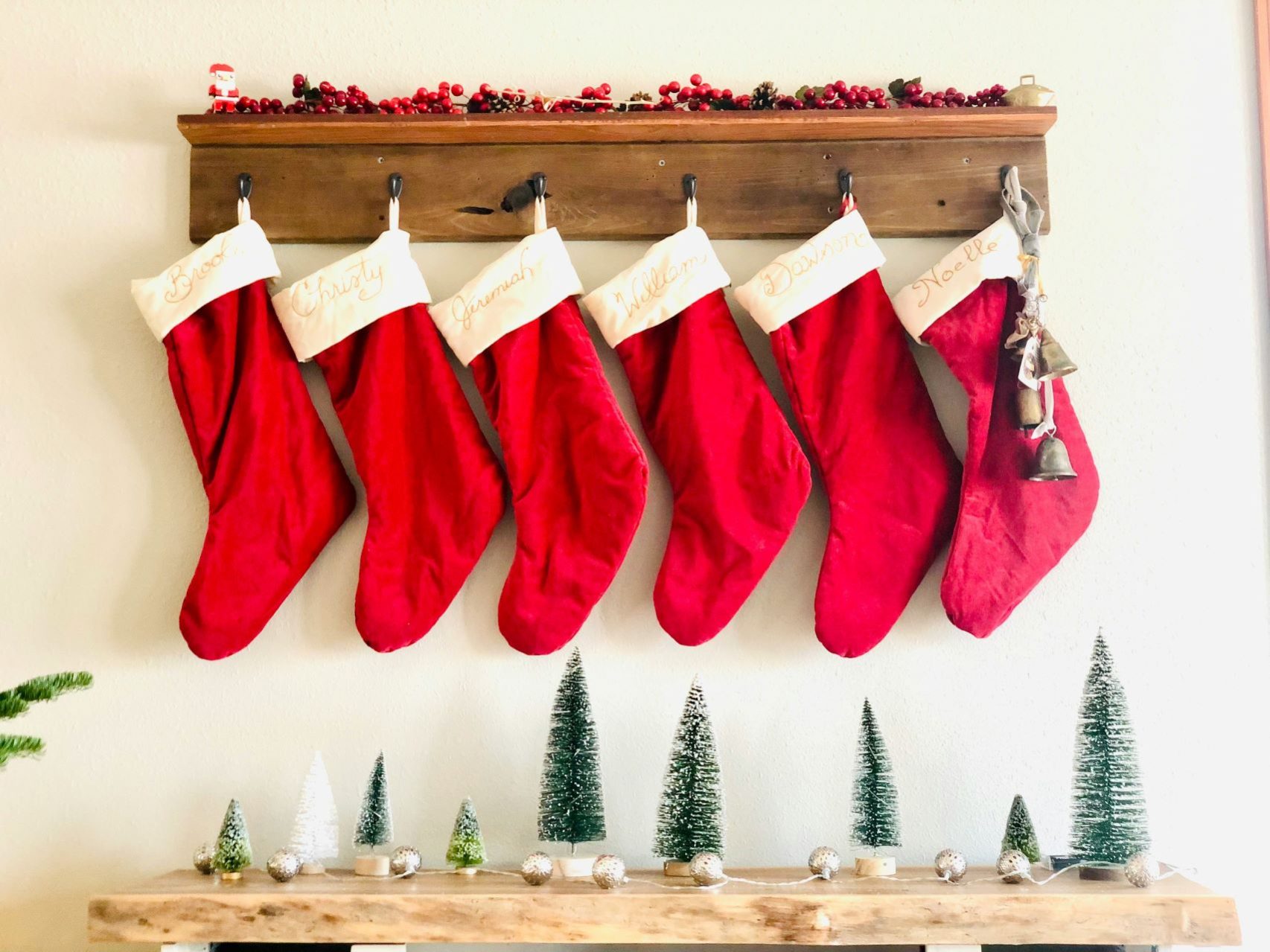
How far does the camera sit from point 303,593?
1893 mm

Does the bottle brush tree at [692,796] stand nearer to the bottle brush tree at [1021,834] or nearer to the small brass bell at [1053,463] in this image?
the bottle brush tree at [1021,834]

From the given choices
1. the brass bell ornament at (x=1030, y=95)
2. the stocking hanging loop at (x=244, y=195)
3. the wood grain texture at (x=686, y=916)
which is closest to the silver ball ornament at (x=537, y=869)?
the wood grain texture at (x=686, y=916)

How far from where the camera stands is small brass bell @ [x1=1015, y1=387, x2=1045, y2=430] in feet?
5.64

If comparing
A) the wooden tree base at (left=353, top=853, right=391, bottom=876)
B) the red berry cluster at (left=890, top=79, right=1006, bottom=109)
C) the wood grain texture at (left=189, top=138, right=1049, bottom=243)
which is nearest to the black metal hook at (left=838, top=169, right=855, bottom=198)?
the wood grain texture at (left=189, top=138, right=1049, bottom=243)

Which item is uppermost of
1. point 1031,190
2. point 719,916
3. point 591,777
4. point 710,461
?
point 1031,190

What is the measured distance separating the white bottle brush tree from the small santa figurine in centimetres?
109

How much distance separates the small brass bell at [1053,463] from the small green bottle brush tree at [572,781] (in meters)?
0.77

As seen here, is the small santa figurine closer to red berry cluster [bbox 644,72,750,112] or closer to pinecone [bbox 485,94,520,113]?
pinecone [bbox 485,94,520,113]

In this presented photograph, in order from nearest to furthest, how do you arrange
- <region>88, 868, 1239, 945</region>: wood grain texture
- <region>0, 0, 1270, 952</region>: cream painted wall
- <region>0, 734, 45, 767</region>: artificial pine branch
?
1. <region>0, 734, 45, 767</region>: artificial pine branch
2. <region>88, 868, 1239, 945</region>: wood grain texture
3. <region>0, 0, 1270, 952</region>: cream painted wall

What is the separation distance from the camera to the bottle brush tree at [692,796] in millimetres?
1657

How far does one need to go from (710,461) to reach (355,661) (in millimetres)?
683

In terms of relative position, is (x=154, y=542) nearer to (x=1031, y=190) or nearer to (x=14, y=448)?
(x=14, y=448)

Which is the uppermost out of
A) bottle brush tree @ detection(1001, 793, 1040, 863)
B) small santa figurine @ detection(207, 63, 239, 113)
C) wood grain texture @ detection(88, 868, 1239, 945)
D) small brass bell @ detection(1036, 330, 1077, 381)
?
small santa figurine @ detection(207, 63, 239, 113)

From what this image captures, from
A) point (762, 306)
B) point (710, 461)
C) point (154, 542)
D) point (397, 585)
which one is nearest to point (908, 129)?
point (762, 306)
